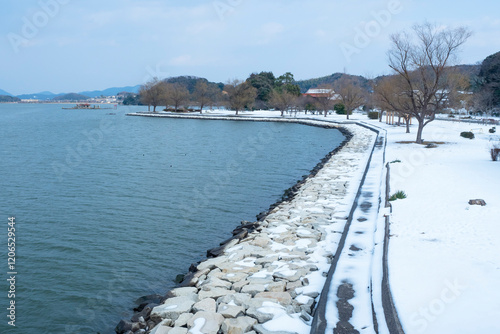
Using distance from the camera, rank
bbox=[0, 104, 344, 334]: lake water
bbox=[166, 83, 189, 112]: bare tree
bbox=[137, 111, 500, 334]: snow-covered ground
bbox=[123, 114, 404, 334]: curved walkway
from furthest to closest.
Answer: bbox=[166, 83, 189, 112]: bare tree → bbox=[0, 104, 344, 334]: lake water → bbox=[123, 114, 404, 334]: curved walkway → bbox=[137, 111, 500, 334]: snow-covered ground

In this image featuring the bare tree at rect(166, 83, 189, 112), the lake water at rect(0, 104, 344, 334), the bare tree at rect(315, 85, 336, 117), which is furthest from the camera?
the bare tree at rect(166, 83, 189, 112)

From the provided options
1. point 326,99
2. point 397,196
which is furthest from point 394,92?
point 326,99

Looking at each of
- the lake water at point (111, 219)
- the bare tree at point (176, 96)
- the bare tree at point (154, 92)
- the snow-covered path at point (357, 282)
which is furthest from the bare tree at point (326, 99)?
the snow-covered path at point (357, 282)

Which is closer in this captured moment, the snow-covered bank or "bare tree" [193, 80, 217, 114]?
the snow-covered bank

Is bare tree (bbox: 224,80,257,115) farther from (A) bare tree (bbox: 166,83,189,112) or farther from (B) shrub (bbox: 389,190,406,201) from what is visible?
(B) shrub (bbox: 389,190,406,201)

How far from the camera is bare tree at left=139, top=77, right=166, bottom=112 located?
95.2 metres

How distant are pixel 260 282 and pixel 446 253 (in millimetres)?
3311

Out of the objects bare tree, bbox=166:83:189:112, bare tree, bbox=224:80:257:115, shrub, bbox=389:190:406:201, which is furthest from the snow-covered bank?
bare tree, bbox=166:83:189:112

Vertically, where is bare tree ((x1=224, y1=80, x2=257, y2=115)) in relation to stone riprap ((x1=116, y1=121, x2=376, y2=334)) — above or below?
above

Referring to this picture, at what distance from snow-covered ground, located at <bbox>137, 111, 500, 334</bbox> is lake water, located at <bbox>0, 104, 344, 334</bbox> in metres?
4.94

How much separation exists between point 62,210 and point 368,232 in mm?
10470

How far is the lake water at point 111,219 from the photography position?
807 centimetres

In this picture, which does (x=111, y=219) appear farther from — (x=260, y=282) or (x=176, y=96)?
(x=176, y=96)

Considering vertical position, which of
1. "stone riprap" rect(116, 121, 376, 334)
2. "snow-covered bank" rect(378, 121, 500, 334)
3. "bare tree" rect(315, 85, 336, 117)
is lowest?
"stone riprap" rect(116, 121, 376, 334)
